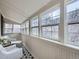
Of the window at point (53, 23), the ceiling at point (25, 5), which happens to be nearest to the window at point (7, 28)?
the ceiling at point (25, 5)

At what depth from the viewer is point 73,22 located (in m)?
2.08

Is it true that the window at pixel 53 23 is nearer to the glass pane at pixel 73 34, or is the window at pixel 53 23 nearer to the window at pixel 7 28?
the glass pane at pixel 73 34

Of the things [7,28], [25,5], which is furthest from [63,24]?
[7,28]

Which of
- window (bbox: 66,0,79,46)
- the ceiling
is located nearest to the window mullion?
window (bbox: 66,0,79,46)

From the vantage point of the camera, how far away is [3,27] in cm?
1097

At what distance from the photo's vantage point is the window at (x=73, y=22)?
1.98 m

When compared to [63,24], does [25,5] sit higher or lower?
higher

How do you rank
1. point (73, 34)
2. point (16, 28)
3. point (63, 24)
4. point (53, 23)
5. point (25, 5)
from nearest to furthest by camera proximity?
point (73, 34), point (63, 24), point (53, 23), point (25, 5), point (16, 28)

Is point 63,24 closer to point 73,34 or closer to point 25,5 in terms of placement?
point 73,34

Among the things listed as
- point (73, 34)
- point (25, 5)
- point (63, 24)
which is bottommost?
point (73, 34)

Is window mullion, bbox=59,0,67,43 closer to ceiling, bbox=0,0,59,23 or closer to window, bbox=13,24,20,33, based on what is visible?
ceiling, bbox=0,0,59,23

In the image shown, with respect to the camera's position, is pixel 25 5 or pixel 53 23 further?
pixel 25 5

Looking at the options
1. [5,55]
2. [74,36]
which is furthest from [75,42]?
[5,55]

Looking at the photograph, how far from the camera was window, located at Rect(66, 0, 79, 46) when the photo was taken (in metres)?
1.98
